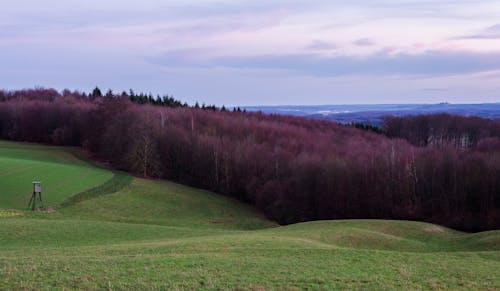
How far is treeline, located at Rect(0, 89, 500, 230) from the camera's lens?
58.9 metres

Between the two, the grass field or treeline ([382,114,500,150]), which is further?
treeline ([382,114,500,150])

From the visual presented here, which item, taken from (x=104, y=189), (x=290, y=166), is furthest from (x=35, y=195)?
(x=290, y=166)

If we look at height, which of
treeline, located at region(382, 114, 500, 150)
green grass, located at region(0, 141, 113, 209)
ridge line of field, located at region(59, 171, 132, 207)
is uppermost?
treeline, located at region(382, 114, 500, 150)

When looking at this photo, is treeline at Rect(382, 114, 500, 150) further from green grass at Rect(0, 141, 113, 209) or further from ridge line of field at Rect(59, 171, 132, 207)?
green grass at Rect(0, 141, 113, 209)

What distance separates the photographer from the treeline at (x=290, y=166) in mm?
58938

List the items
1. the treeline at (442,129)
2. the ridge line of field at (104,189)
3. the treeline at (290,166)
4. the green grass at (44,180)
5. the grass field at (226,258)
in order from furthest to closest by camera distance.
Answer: the treeline at (442,129)
the treeline at (290,166)
the ridge line of field at (104,189)
the green grass at (44,180)
the grass field at (226,258)

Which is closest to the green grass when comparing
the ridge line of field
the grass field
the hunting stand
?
the hunting stand

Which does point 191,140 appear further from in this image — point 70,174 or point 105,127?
point 70,174

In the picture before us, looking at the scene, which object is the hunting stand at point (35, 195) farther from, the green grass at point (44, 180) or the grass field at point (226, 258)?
the grass field at point (226, 258)

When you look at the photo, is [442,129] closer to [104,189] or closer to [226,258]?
[104,189]

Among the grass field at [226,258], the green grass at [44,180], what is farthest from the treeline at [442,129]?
the grass field at [226,258]

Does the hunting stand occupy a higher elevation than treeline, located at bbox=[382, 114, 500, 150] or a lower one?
lower

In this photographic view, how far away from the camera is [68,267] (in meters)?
17.4

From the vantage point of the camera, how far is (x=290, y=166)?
70.2 metres
